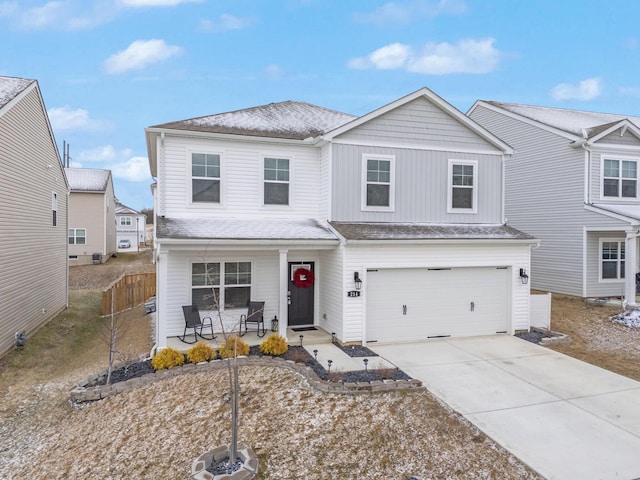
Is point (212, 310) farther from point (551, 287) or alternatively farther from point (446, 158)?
point (551, 287)

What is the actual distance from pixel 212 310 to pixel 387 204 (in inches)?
218

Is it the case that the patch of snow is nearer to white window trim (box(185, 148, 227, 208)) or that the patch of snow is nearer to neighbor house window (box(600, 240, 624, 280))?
neighbor house window (box(600, 240, 624, 280))

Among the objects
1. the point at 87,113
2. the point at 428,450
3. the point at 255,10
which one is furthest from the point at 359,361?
the point at 87,113

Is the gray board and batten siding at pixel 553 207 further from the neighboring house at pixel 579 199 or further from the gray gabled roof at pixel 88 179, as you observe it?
the gray gabled roof at pixel 88 179

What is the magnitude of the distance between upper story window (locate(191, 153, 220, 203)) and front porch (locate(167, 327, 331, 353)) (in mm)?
3617

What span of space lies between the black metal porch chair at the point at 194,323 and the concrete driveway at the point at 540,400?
4.28 meters

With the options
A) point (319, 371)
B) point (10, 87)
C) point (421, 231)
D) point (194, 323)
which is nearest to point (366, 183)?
point (421, 231)

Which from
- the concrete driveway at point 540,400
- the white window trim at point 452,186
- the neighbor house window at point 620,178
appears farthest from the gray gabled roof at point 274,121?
the neighbor house window at point 620,178

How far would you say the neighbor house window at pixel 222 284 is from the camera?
10.7 metres

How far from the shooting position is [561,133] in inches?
640

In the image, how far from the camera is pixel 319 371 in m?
8.09

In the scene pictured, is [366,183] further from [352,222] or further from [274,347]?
[274,347]

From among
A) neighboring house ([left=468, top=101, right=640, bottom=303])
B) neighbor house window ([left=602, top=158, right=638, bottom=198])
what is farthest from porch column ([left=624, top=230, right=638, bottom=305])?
neighbor house window ([left=602, top=158, right=638, bottom=198])

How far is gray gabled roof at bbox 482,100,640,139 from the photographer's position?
1612 cm
